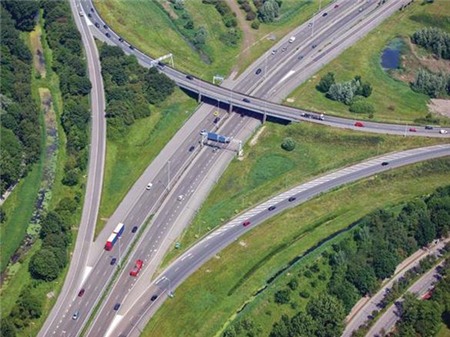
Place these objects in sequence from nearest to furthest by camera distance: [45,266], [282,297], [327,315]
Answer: [327,315] → [282,297] → [45,266]

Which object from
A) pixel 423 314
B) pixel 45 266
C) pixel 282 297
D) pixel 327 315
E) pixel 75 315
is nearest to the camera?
pixel 327 315

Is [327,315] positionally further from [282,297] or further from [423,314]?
[423,314]

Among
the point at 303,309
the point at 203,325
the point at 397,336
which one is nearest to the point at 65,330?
the point at 203,325

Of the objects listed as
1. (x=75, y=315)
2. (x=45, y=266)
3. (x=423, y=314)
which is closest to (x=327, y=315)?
(x=423, y=314)

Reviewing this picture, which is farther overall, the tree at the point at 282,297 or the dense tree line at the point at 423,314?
the tree at the point at 282,297

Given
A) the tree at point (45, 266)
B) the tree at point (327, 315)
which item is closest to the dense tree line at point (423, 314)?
the tree at point (327, 315)

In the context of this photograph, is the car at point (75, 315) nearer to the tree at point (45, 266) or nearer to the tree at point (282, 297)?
the tree at point (45, 266)
